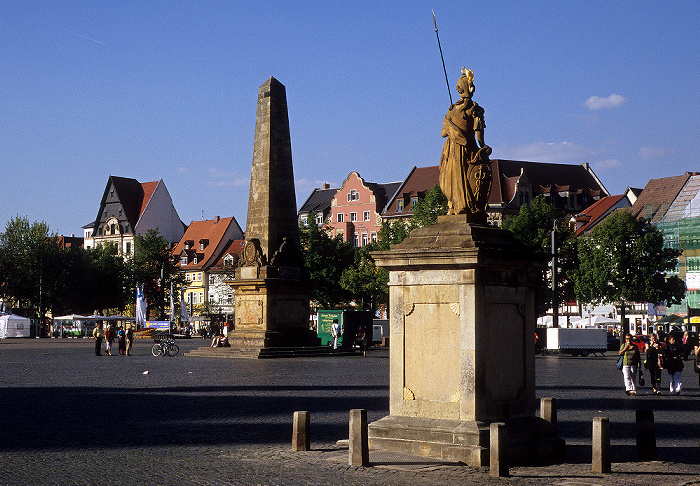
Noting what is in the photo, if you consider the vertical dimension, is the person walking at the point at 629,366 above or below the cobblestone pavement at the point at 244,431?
above

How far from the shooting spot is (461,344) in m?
→ 11.0

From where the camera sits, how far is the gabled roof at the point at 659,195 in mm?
86375

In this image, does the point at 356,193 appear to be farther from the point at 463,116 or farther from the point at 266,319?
the point at 463,116

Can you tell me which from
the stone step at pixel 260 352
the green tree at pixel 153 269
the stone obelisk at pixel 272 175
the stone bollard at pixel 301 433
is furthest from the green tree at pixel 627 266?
Answer: the stone bollard at pixel 301 433

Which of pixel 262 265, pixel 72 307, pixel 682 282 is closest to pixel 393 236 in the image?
pixel 682 282

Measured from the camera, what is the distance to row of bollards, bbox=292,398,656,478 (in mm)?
9961

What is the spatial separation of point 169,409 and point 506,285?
8931 millimetres

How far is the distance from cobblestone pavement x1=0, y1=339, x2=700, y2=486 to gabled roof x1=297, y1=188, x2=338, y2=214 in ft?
297

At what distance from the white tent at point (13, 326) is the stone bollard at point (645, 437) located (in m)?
82.9

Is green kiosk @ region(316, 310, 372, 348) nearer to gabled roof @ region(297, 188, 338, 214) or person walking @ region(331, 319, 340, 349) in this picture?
person walking @ region(331, 319, 340, 349)

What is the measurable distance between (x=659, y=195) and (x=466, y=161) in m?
83.5

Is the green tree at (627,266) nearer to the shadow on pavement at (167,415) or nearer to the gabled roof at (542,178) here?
the gabled roof at (542,178)

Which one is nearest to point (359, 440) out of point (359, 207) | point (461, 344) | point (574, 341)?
point (461, 344)

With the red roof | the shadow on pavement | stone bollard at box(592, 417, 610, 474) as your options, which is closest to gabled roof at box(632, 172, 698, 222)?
the red roof
